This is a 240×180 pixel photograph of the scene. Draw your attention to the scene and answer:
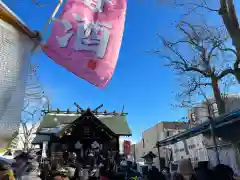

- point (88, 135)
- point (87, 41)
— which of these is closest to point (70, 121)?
point (88, 135)

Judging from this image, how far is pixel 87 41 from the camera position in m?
3.56

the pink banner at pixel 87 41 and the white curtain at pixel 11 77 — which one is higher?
the pink banner at pixel 87 41

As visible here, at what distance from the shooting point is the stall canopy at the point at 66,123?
54.0 ft

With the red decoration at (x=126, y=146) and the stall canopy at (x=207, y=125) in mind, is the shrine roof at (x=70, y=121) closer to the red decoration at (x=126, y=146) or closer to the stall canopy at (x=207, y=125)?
the red decoration at (x=126, y=146)

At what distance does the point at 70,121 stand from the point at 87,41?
1492 cm

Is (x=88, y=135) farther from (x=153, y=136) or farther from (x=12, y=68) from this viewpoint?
(x=153, y=136)

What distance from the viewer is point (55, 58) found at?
3348 mm

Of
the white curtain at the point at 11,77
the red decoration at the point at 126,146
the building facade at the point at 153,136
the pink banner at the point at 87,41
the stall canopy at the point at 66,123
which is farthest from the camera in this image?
the building facade at the point at 153,136

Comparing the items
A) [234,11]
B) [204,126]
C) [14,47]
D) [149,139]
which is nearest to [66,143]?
[204,126]

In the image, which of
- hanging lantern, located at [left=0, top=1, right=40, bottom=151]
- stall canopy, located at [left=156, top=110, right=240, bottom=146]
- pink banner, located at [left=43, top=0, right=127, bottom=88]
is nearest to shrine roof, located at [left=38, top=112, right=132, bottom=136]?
stall canopy, located at [left=156, top=110, right=240, bottom=146]

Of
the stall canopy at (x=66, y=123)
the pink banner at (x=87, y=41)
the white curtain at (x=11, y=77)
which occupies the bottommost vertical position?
the white curtain at (x=11, y=77)

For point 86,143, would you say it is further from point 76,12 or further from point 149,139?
point 149,139

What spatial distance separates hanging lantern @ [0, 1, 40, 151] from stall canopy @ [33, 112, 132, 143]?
13.0 metres

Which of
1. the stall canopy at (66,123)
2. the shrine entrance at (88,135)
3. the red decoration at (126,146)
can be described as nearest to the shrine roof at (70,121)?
the stall canopy at (66,123)
